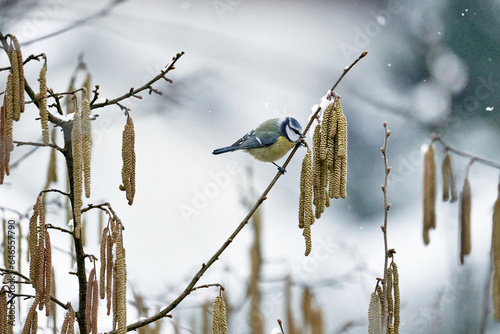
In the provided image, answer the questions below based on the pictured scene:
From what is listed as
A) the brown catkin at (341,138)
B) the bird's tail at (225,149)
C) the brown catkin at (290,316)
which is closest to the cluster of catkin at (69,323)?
the brown catkin at (341,138)

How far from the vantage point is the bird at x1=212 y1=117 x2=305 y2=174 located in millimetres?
2508

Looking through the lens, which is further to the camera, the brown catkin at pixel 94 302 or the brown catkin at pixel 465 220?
the brown catkin at pixel 465 220

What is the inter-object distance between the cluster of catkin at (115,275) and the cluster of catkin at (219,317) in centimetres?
14

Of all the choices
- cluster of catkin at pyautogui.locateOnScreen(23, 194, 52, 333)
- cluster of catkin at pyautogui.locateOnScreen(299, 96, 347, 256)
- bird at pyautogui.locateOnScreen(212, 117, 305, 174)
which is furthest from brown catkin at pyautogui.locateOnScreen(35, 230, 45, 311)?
bird at pyautogui.locateOnScreen(212, 117, 305, 174)

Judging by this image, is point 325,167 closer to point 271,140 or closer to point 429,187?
point 429,187

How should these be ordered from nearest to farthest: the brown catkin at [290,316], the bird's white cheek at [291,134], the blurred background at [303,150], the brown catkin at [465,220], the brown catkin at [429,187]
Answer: the brown catkin at [465,220] < the brown catkin at [429,187] < the brown catkin at [290,316] < the bird's white cheek at [291,134] < the blurred background at [303,150]

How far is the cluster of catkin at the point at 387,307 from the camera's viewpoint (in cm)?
91

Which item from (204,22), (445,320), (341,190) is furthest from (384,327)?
(204,22)

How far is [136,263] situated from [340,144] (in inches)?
140

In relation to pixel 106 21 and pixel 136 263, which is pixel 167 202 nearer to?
pixel 136 263

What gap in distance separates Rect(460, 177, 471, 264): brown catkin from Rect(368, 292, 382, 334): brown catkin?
15.4 inches

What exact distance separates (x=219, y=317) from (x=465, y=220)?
57 cm

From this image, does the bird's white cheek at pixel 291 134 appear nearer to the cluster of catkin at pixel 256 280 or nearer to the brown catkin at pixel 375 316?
the cluster of catkin at pixel 256 280

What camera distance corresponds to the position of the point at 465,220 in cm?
128
